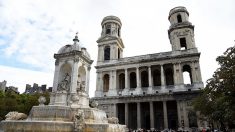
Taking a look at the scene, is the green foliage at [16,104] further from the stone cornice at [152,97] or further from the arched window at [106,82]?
the arched window at [106,82]

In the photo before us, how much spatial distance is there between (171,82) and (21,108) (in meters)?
28.8

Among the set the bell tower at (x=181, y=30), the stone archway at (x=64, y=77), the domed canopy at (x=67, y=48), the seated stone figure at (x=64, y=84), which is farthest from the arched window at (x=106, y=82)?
the seated stone figure at (x=64, y=84)

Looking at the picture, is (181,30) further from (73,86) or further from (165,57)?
(73,86)

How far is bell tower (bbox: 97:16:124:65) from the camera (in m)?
44.2

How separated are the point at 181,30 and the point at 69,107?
33800 mm

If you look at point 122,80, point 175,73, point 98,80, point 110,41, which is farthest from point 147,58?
point 98,80

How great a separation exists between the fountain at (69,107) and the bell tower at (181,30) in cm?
2721

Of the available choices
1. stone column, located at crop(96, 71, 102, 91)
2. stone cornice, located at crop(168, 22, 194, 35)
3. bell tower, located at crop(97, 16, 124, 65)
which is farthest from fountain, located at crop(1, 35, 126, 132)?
stone cornice, located at crop(168, 22, 194, 35)

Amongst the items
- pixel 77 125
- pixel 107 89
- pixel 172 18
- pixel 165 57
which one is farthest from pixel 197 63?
pixel 77 125

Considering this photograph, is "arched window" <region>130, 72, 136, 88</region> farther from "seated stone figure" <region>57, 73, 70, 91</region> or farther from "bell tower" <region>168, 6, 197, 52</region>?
"seated stone figure" <region>57, 73, 70, 91</region>

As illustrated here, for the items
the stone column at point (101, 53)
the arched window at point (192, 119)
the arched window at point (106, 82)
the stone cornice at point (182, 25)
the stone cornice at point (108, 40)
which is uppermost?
the stone cornice at point (182, 25)

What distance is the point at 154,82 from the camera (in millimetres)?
41625

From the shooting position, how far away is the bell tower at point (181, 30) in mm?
38344

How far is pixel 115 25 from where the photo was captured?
47.3 m
